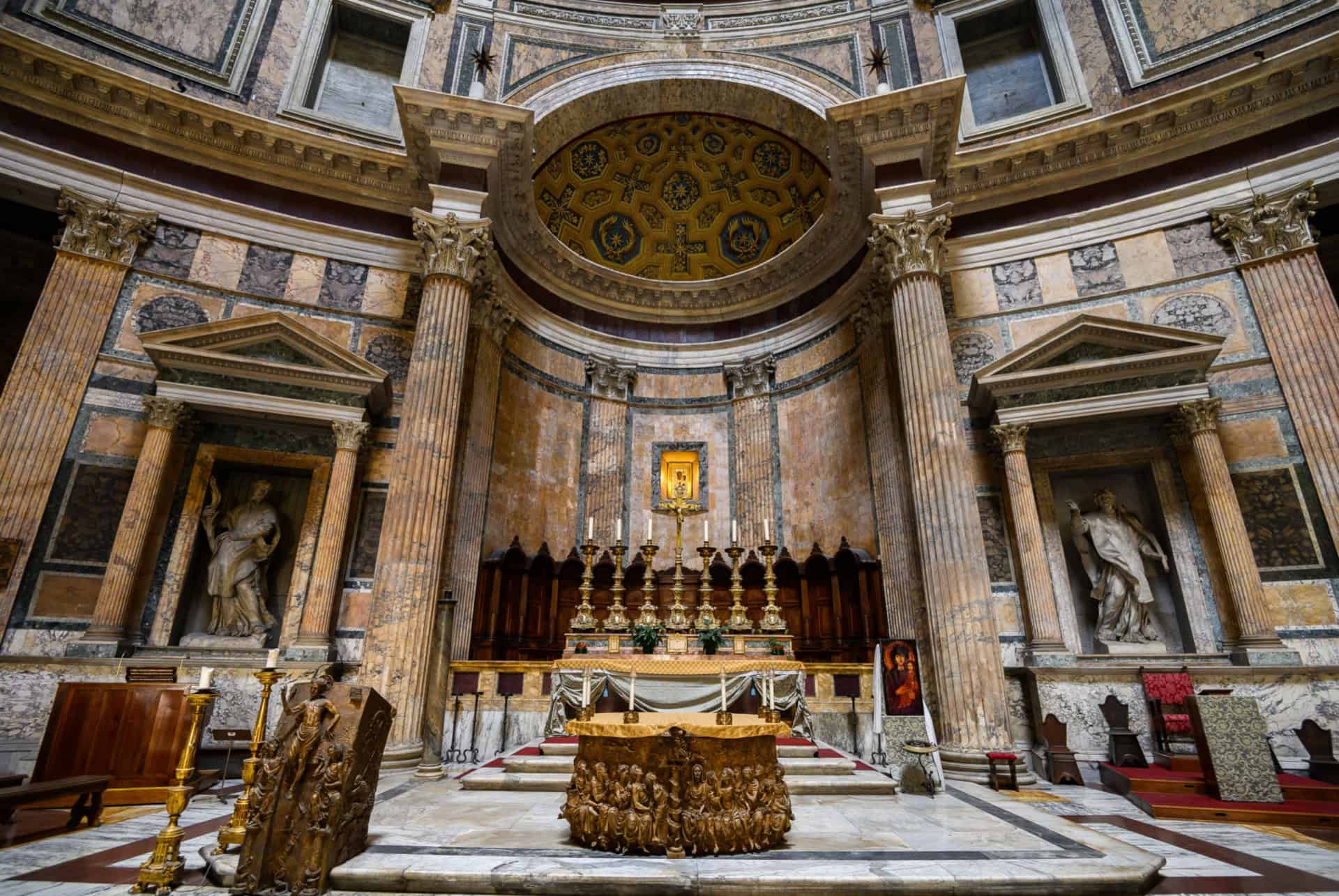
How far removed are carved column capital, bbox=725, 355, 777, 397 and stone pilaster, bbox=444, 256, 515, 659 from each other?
5.72 metres

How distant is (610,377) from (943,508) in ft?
30.0

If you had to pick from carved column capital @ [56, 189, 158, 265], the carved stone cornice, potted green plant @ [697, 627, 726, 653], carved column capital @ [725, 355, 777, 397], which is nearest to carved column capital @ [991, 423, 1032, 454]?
potted green plant @ [697, 627, 726, 653]

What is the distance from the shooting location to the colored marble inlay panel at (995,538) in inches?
401

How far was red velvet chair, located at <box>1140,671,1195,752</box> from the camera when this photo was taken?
7.93m

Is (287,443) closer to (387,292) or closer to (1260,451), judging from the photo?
(387,292)

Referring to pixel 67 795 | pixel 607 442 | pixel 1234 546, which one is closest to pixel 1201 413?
pixel 1234 546

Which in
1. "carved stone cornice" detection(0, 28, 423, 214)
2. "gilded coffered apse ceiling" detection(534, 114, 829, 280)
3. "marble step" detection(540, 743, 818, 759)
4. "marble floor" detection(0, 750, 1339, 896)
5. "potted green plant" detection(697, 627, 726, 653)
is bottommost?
"marble floor" detection(0, 750, 1339, 896)

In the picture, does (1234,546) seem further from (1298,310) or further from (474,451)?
(474,451)

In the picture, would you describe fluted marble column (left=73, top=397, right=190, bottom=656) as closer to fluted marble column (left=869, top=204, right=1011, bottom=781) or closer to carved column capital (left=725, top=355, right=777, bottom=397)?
carved column capital (left=725, top=355, right=777, bottom=397)

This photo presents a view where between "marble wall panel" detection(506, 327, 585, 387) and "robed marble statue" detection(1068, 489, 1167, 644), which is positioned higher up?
"marble wall panel" detection(506, 327, 585, 387)

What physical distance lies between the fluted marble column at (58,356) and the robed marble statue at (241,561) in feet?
6.93

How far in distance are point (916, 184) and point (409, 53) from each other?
450 inches

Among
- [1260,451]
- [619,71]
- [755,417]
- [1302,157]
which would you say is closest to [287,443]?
[755,417]

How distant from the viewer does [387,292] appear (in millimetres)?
11969
